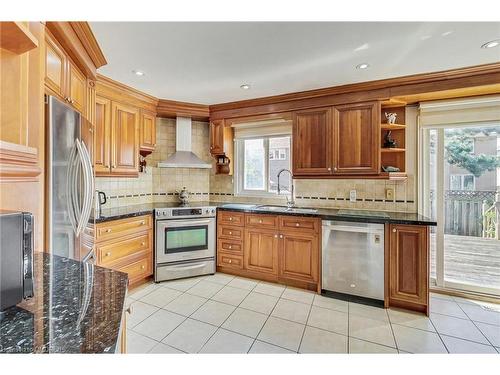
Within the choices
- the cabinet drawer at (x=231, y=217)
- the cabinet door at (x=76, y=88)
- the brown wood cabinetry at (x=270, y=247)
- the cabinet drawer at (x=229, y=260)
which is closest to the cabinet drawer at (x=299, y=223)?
the brown wood cabinetry at (x=270, y=247)

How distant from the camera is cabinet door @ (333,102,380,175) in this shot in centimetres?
266

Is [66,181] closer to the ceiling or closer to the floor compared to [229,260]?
closer to the ceiling

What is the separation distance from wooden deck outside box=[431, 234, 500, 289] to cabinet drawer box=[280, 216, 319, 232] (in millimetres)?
1406

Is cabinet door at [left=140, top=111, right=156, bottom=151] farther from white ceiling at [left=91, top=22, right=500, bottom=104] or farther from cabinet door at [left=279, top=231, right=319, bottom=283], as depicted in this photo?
cabinet door at [left=279, top=231, right=319, bottom=283]

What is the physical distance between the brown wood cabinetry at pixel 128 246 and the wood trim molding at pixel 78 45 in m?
1.46

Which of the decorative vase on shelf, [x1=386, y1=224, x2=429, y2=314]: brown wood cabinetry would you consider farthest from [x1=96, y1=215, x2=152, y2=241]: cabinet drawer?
the decorative vase on shelf

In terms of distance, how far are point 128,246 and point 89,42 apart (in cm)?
199

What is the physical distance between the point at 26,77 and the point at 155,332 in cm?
195

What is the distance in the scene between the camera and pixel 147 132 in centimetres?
326

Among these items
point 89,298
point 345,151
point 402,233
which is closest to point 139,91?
point 345,151

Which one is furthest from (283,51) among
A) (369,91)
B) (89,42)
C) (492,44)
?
(492,44)

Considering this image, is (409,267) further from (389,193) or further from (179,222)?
(179,222)

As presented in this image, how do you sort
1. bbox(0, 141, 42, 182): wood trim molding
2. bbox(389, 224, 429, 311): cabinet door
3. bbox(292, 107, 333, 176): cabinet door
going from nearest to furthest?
bbox(0, 141, 42, 182): wood trim molding < bbox(389, 224, 429, 311): cabinet door < bbox(292, 107, 333, 176): cabinet door

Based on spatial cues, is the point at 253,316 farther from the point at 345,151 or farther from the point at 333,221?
the point at 345,151
